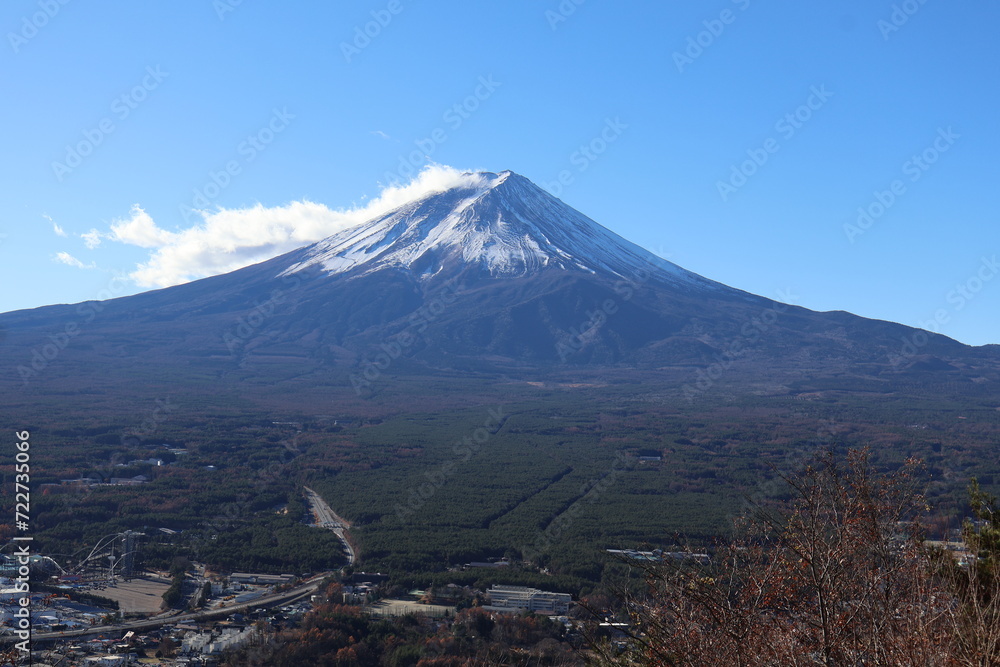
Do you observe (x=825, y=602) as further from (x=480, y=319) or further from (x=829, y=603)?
(x=480, y=319)

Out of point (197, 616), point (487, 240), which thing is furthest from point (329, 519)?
point (487, 240)

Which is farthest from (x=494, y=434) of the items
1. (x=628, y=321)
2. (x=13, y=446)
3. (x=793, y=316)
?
(x=793, y=316)

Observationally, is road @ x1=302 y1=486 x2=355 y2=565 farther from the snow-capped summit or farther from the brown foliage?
the snow-capped summit

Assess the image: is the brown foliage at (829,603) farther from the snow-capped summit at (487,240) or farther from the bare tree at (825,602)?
the snow-capped summit at (487,240)

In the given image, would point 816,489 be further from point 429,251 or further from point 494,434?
point 429,251

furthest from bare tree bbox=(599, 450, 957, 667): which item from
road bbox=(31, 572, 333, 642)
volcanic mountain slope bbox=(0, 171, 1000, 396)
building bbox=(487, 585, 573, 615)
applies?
volcanic mountain slope bbox=(0, 171, 1000, 396)

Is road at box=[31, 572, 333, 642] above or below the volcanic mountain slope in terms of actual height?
below

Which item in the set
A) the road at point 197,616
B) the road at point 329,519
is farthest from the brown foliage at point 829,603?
the road at point 329,519
